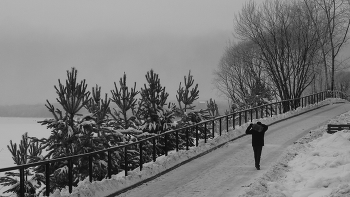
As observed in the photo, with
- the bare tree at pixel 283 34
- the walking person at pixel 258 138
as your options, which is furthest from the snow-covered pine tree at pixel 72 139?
the bare tree at pixel 283 34

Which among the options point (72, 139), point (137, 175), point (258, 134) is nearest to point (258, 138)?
point (258, 134)

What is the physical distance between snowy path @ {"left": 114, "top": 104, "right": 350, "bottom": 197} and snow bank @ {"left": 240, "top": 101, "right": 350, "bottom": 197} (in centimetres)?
62

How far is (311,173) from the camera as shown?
12.3 metres

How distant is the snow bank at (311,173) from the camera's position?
10398 millimetres

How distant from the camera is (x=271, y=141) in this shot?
66.5 ft

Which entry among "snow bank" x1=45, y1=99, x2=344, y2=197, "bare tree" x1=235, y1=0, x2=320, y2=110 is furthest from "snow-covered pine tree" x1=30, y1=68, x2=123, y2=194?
"bare tree" x1=235, y1=0, x2=320, y2=110

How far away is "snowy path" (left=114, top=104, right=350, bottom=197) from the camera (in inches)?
467

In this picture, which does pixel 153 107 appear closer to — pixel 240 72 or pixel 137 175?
pixel 137 175

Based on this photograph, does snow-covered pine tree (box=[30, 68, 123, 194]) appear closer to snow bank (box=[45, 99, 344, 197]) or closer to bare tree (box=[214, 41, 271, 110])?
snow bank (box=[45, 99, 344, 197])

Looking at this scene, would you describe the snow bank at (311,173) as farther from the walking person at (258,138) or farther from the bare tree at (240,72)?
the bare tree at (240,72)

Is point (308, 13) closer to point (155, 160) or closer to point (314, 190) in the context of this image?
point (155, 160)

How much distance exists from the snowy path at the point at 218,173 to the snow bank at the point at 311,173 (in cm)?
62

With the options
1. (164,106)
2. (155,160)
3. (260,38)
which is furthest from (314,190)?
(260,38)

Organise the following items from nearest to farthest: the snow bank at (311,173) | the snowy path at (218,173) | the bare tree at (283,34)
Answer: the snow bank at (311,173), the snowy path at (218,173), the bare tree at (283,34)
